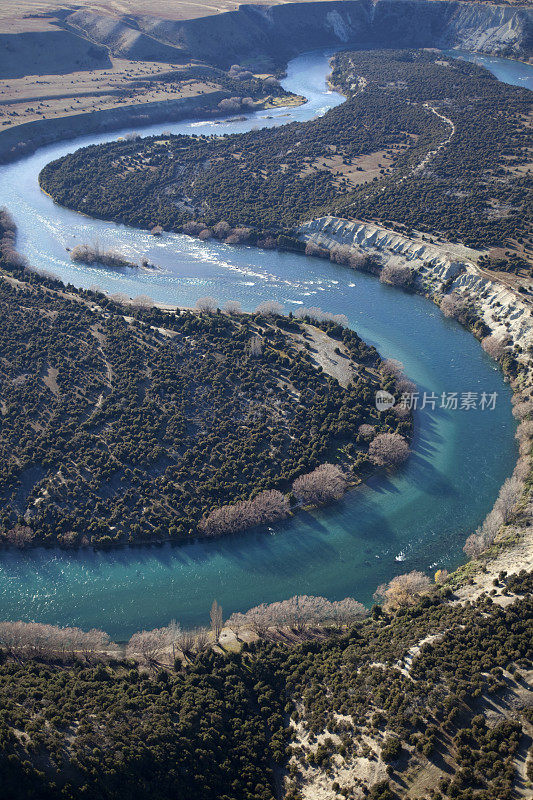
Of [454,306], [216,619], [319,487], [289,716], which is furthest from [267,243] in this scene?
[289,716]

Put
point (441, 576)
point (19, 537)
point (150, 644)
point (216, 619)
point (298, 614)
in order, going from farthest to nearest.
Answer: point (19, 537)
point (441, 576)
point (298, 614)
point (216, 619)
point (150, 644)

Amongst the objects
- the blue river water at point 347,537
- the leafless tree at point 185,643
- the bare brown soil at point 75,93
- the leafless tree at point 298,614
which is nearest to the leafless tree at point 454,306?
the blue river water at point 347,537

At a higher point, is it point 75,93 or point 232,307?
point 75,93

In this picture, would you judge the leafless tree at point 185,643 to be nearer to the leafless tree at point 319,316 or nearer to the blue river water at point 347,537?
the blue river water at point 347,537

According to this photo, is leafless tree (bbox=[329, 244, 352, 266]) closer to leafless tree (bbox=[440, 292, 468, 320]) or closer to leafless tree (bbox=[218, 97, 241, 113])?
leafless tree (bbox=[440, 292, 468, 320])

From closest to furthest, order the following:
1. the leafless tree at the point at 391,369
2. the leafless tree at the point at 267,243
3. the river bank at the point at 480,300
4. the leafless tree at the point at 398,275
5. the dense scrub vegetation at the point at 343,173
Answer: the river bank at the point at 480,300
the leafless tree at the point at 391,369
the leafless tree at the point at 398,275
the leafless tree at the point at 267,243
the dense scrub vegetation at the point at 343,173

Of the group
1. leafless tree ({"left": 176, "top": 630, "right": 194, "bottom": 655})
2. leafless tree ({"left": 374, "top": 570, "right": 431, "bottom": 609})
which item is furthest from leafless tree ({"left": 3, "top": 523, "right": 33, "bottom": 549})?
leafless tree ({"left": 374, "top": 570, "right": 431, "bottom": 609})

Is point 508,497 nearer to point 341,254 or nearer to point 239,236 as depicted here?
point 341,254
